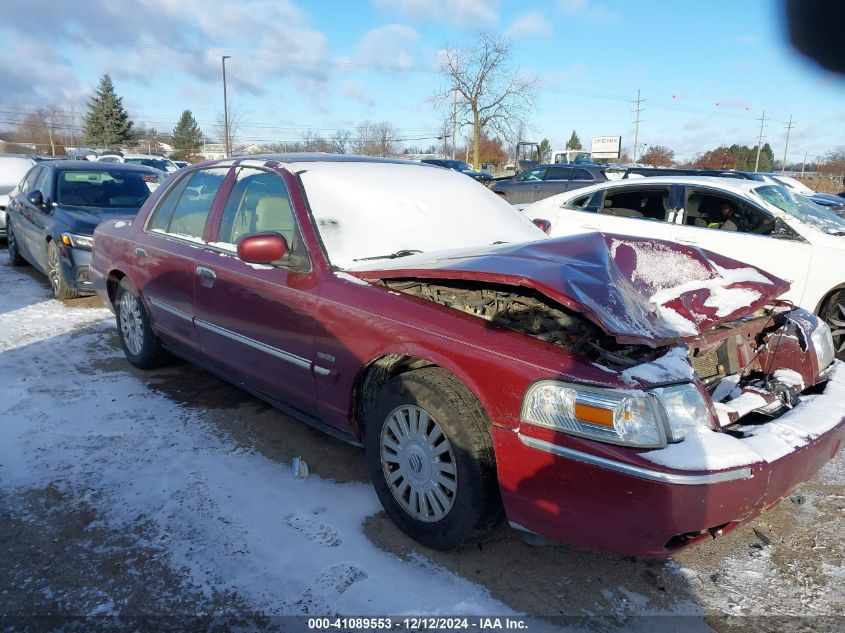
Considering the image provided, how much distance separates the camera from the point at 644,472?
203 centimetres

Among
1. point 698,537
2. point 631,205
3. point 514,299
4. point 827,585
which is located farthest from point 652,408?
point 631,205

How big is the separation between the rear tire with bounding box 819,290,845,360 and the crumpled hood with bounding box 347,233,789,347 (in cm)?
283

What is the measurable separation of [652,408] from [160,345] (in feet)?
12.5

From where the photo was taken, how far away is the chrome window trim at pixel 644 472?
2.01 metres

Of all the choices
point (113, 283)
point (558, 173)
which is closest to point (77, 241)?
point (113, 283)

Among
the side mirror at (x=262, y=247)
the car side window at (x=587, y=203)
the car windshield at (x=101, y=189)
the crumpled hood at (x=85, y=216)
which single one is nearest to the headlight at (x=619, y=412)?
the side mirror at (x=262, y=247)

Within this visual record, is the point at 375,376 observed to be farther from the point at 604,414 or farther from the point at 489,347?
the point at 604,414

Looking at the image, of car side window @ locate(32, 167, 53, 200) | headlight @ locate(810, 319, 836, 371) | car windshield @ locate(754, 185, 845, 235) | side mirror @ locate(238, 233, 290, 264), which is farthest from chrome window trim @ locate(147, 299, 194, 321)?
car windshield @ locate(754, 185, 845, 235)

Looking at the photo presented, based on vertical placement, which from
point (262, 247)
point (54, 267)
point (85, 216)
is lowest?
point (54, 267)

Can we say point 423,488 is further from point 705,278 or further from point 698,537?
point 705,278

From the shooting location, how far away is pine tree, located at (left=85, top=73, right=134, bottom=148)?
5797cm

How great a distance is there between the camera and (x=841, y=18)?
2230 millimetres

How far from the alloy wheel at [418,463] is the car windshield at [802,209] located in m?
5.04

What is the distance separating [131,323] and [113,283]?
455 millimetres
